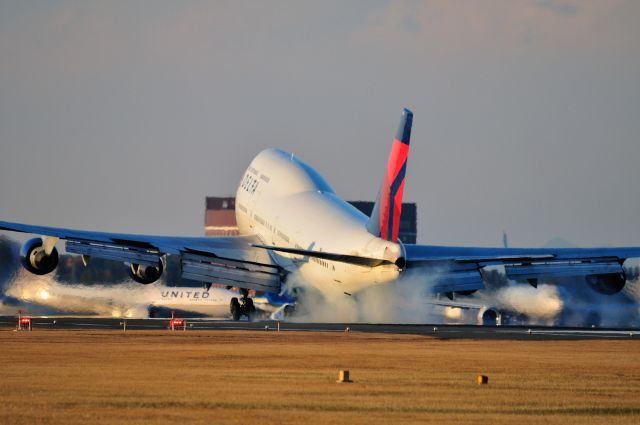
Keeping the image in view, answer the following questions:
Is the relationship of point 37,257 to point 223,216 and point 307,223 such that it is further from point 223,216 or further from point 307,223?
point 223,216

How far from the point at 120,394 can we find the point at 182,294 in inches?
2720

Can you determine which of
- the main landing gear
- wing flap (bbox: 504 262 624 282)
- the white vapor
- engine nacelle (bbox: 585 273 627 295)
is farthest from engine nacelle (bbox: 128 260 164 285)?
engine nacelle (bbox: 585 273 627 295)

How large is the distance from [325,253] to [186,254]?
14.3 m

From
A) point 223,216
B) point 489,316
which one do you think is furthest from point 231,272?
point 223,216

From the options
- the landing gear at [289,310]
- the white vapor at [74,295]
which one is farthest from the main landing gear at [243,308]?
the white vapor at [74,295]

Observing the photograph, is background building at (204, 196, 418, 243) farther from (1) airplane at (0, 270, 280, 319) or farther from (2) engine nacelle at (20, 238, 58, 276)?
(2) engine nacelle at (20, 238, 58, 276)

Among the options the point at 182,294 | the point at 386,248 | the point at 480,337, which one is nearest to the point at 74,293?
the point at 182,294

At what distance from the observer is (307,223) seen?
68562 mm

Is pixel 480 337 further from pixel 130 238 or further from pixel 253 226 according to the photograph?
pixel 253 226

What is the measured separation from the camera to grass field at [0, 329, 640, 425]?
22.4 m

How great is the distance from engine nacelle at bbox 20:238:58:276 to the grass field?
1839cm

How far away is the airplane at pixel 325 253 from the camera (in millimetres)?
57281

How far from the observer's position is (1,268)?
7588 centimetres

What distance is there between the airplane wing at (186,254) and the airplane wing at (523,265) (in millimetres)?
8378
